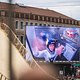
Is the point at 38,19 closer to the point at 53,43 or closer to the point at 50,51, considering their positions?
the point at 53,43

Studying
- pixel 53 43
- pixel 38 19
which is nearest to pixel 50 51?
pixel 53 43

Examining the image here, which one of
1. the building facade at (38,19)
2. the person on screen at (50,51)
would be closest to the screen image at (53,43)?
the person on screen at (50,51)

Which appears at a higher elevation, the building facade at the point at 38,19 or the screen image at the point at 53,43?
the building facade at the point at 38,19

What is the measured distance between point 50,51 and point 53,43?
409mm

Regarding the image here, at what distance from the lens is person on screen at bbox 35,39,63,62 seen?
16.8 meters

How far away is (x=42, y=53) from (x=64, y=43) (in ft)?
3.81

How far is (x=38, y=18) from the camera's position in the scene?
2131 cm

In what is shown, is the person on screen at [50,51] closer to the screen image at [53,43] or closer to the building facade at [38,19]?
the screen image at [53,43]

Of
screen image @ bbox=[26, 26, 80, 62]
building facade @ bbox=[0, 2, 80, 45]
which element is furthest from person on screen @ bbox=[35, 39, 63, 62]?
building facade @ bbox=[0, 2, 80, 45]

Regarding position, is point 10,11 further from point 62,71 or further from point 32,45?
point 62,71

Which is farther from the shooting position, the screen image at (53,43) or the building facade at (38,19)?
the building facade at (38,19)

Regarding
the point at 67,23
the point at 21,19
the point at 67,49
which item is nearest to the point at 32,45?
the point at 67,49

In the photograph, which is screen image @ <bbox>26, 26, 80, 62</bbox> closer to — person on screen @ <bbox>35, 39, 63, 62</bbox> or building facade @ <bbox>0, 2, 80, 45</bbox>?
person on screen @ <bbox>35, 39, 63, 62</bbox>

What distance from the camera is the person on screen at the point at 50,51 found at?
16.8 m
